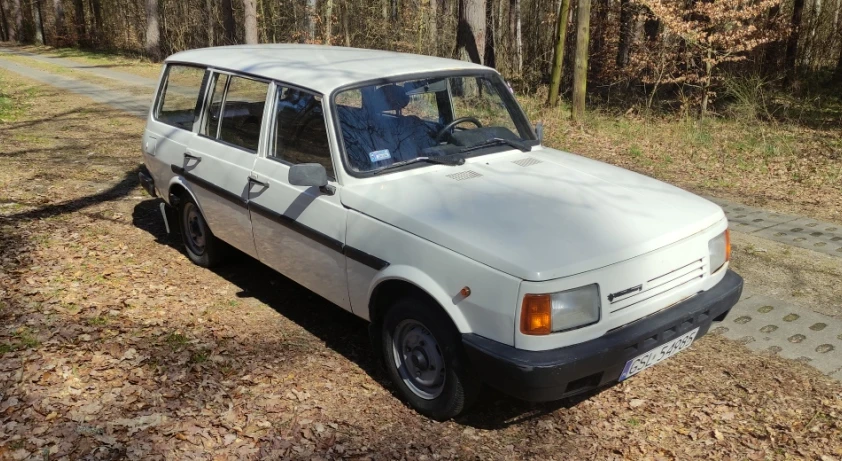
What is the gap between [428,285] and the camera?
135 inches

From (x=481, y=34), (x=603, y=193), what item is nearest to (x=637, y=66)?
(x=481, y=34)

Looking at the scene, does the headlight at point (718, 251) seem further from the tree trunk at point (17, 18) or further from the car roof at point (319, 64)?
the tree trunk at point (17, 18)

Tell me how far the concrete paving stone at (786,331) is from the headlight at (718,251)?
113cm

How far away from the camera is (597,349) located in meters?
3.22

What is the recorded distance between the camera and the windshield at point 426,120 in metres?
4.14

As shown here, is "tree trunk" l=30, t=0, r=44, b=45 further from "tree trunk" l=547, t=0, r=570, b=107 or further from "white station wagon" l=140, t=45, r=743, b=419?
"white station wagon" l=140, t=45, r=743, b=419

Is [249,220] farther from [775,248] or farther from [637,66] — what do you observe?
[637,66]

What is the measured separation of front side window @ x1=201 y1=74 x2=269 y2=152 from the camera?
4805mm

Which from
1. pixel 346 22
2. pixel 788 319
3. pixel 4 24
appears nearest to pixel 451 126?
pixel 788 319

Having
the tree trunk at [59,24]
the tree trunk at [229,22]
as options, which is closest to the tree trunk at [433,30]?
the tree trunk at [229,22]

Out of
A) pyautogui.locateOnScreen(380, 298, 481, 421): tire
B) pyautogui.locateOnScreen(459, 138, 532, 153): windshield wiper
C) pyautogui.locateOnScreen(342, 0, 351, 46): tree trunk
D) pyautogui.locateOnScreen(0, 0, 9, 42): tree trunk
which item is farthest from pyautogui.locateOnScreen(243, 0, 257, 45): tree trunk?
pyautogui.locateOnScreen(0, 0, 9, 42): tree trunk

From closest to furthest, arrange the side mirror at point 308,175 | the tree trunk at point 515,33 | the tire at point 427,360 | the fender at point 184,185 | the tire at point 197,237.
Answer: the tire at point 427,360 < the side mirror at point 308,175 < the fender at point 184,185 < the tire at point 197,237 < the tree trunk at point 515,33

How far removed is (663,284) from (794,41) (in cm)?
1795

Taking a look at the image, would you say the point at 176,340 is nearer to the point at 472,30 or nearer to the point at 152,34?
the point at 472,30
